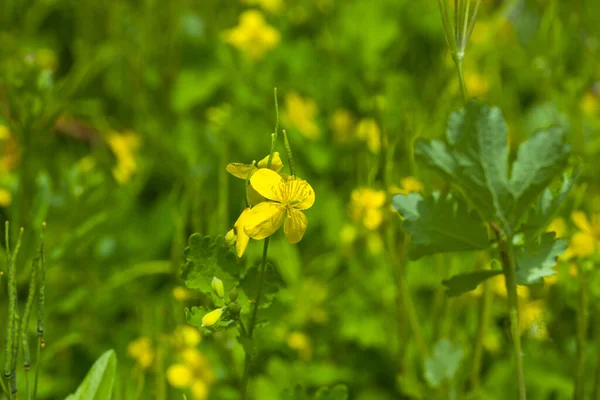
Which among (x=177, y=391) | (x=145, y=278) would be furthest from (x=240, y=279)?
(x=145, y=278)

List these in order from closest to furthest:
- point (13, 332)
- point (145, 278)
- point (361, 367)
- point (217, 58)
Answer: point (13, 332) → point (361, 367) → point (145, 278) → point (217, 58)

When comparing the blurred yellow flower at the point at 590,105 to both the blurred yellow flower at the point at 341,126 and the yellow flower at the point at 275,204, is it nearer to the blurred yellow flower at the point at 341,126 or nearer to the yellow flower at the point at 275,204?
the blurred yellow flower at the point at 341,126

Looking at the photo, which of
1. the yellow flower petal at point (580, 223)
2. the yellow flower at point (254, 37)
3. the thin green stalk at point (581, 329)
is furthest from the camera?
the yellow flower at point (254, 37)

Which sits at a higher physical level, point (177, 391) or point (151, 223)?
point (151, 223)

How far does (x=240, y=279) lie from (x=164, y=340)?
354 millimetres

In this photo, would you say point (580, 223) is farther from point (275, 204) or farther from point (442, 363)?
point (275, 204)

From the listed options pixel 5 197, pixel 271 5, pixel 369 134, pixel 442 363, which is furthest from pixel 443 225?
pixel 271 5

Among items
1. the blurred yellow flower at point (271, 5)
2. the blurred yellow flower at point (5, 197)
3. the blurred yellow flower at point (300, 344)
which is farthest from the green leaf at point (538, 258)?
the blurred yellow flower at point (271, 5)

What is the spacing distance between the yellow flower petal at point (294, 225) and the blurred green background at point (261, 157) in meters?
0.09

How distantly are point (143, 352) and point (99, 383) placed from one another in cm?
32

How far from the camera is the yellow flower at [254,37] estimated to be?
1.41 metres

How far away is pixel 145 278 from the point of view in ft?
3.78

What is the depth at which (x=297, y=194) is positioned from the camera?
453 millimetres

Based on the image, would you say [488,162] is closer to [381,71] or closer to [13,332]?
[13,332]
